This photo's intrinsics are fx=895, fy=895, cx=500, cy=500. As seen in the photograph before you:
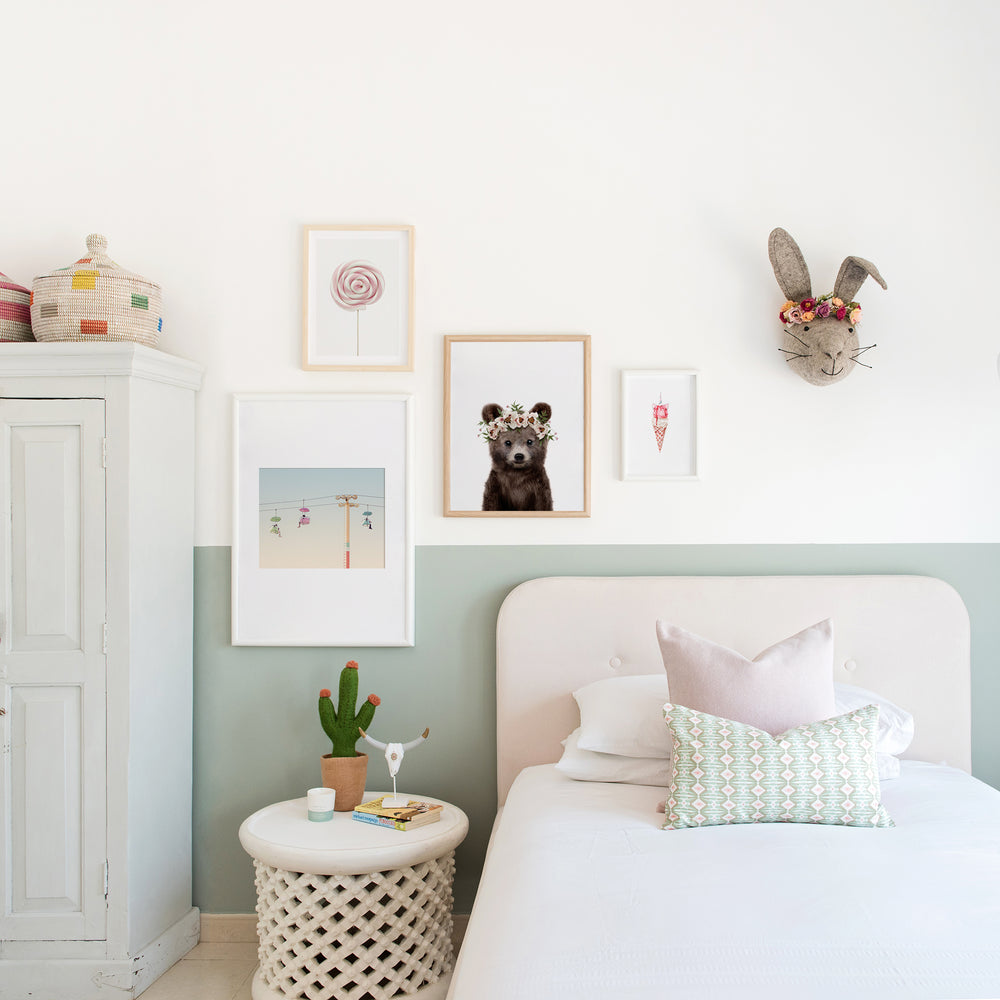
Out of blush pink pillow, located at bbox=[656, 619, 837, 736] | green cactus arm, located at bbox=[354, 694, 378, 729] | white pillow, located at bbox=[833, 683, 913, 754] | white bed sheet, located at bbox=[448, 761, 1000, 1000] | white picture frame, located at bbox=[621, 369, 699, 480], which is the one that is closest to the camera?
white bed sheet, located at bbox=[448, 761, 1000, 1000]

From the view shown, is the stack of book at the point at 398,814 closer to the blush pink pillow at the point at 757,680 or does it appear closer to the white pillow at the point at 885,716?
the blush pink pillow at the point at 757,680

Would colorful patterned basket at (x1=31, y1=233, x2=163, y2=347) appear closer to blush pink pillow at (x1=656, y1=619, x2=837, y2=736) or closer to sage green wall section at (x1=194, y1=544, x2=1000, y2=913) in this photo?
sage green wall section at (x1=194, y1=544, x2=1000, y2=913)

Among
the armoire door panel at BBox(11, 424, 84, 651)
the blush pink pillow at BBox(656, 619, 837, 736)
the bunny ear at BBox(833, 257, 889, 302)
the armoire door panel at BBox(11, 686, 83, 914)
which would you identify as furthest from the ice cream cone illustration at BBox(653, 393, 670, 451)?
the armoire door panel at BBox(11, 686, 83, 914)

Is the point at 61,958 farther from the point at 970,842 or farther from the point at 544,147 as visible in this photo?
the point at 544,147

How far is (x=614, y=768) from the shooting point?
7.02ft

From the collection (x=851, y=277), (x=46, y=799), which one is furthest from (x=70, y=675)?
(x=851, y=277)

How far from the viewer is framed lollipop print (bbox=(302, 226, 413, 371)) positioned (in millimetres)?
2545

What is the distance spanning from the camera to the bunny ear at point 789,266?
240 cm

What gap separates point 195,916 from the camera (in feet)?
8.24

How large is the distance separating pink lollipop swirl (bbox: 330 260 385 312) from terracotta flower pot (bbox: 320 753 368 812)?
1.24 metres

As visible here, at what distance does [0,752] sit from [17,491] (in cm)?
65

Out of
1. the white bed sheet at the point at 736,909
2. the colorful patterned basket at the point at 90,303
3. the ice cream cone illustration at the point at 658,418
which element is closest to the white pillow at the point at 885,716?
the white bed sheet at the point at 736,909

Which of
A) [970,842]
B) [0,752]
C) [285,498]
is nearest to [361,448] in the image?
[285,498]

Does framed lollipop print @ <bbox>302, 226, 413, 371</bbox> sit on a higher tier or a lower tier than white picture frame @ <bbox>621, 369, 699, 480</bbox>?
higher
